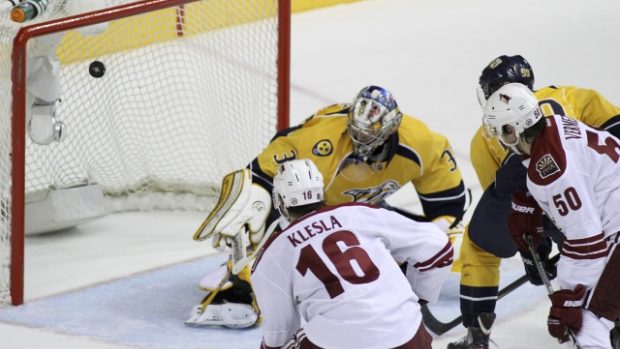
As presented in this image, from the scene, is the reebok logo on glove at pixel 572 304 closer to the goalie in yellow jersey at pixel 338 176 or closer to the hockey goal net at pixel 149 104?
the goalie in yellow jersey at pixel 338 176

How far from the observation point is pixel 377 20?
865 centimetres

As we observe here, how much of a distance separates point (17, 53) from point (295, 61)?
3638 mm

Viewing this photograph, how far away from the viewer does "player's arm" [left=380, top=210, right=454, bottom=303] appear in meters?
3.29

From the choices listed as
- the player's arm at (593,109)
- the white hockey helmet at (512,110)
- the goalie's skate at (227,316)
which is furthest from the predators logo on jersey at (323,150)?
the white hockey helmet at (512,110)

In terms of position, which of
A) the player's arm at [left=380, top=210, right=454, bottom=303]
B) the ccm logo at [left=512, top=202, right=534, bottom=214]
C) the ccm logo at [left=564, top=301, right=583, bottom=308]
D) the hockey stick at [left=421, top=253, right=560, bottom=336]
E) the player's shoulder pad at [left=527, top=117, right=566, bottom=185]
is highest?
the player's shoulder pad at [left=527, top=117, right=566, bottom=185]

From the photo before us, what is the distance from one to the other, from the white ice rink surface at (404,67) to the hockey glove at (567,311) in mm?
1106

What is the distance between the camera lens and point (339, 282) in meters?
3.13

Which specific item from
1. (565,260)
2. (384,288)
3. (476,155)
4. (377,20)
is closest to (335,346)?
(384,288)

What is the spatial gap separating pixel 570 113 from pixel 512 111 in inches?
22.3

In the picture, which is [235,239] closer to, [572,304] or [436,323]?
[436,323]

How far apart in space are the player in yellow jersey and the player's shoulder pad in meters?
0.43

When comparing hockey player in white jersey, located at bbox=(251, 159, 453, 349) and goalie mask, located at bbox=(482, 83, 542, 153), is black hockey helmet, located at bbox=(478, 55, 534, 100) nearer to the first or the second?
goalie mask, located at bbox=(482, 83, 542, 153)

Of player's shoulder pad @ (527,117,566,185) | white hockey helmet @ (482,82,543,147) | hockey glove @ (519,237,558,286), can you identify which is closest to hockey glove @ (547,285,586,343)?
player's shoulder pad @ (527,117,566,185)

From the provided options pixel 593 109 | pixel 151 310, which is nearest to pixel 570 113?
pixel 593 109
